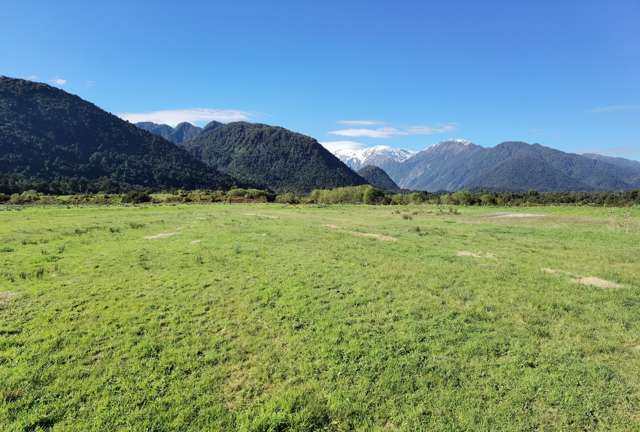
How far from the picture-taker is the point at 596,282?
13.2 m

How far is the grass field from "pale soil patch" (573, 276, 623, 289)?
0.13 metres

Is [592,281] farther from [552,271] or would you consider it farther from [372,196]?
[372,196]

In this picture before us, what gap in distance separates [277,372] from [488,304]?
24.2 ft

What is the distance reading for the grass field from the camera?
573 cm

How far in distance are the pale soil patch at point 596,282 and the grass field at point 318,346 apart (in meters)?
0.13

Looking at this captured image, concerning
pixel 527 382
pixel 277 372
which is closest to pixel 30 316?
pixel 277 372

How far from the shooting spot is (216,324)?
363 inches

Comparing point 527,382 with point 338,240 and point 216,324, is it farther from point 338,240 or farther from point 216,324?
point 338,240

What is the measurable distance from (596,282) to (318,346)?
489 inches

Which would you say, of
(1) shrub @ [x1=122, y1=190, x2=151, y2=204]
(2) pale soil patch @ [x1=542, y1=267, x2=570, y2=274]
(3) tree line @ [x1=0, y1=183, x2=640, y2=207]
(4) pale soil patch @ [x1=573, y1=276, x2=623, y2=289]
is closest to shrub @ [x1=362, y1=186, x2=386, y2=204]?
(3) tree line @ [x1=0, y1=183, x2=640, y2=207]

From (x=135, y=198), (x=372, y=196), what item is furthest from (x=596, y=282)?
(x=135, y=198)

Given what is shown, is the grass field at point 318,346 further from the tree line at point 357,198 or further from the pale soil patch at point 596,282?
the tree line at point 357,198

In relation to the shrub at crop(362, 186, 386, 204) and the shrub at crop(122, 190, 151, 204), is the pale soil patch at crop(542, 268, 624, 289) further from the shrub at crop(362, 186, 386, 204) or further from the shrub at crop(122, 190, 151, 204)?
the shrub at crop(122, 190, 151, 204)

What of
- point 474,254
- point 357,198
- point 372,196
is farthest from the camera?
point 357,198
